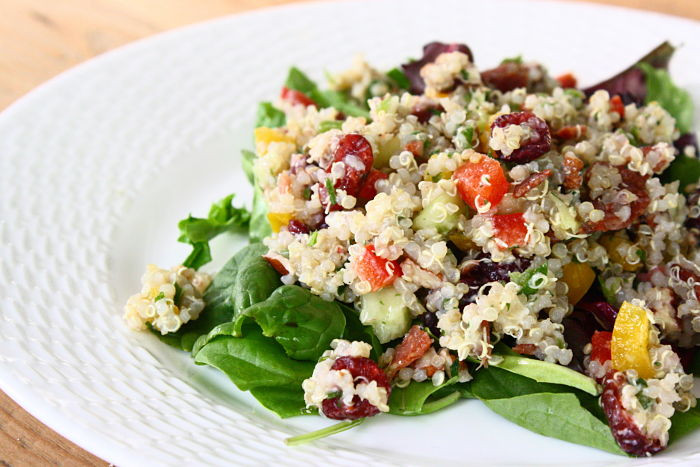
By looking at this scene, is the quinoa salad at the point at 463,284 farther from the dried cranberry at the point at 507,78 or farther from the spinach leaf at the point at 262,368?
the dried cranberry at the point at 507,78

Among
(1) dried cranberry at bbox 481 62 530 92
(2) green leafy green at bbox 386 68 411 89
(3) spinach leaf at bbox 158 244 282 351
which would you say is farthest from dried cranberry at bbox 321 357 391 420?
(2) green leafy green at bbox 386 68 411 89

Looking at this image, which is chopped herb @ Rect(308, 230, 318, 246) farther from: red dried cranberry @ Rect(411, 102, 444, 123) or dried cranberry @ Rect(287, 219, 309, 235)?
red dried cranberry @ Rect(411, 102, 444, 123)

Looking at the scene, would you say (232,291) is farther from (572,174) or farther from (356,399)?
(572,174)

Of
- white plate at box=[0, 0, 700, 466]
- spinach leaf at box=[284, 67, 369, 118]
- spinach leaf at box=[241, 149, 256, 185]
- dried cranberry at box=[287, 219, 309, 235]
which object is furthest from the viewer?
spinach leaf at box=[284, 67, 369, 118]

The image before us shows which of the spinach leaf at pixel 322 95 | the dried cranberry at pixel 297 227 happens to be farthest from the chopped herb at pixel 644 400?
the spinach leaf at pixel 322 95

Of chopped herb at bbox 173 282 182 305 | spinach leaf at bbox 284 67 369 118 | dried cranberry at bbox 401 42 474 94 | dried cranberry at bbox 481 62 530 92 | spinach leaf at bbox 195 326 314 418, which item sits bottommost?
chopped herb at bbox 173 282 182 305

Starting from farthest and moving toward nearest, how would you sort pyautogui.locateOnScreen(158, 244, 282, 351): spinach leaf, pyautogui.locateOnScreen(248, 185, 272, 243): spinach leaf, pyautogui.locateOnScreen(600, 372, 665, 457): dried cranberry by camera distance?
pyautogui.locateOnScreen(248, 185, 272, 243): spinach leaf < pyautogui.locateOnScreen(158, 244, 282, 351): spinach leaf < pyautogui.locateOnScreen(600, 372, 665, 457): dried cranberry

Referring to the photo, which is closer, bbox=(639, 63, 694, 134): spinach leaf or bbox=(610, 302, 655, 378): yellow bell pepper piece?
bbox=(610, 302, 655, 378): yellow bell pepper piece
